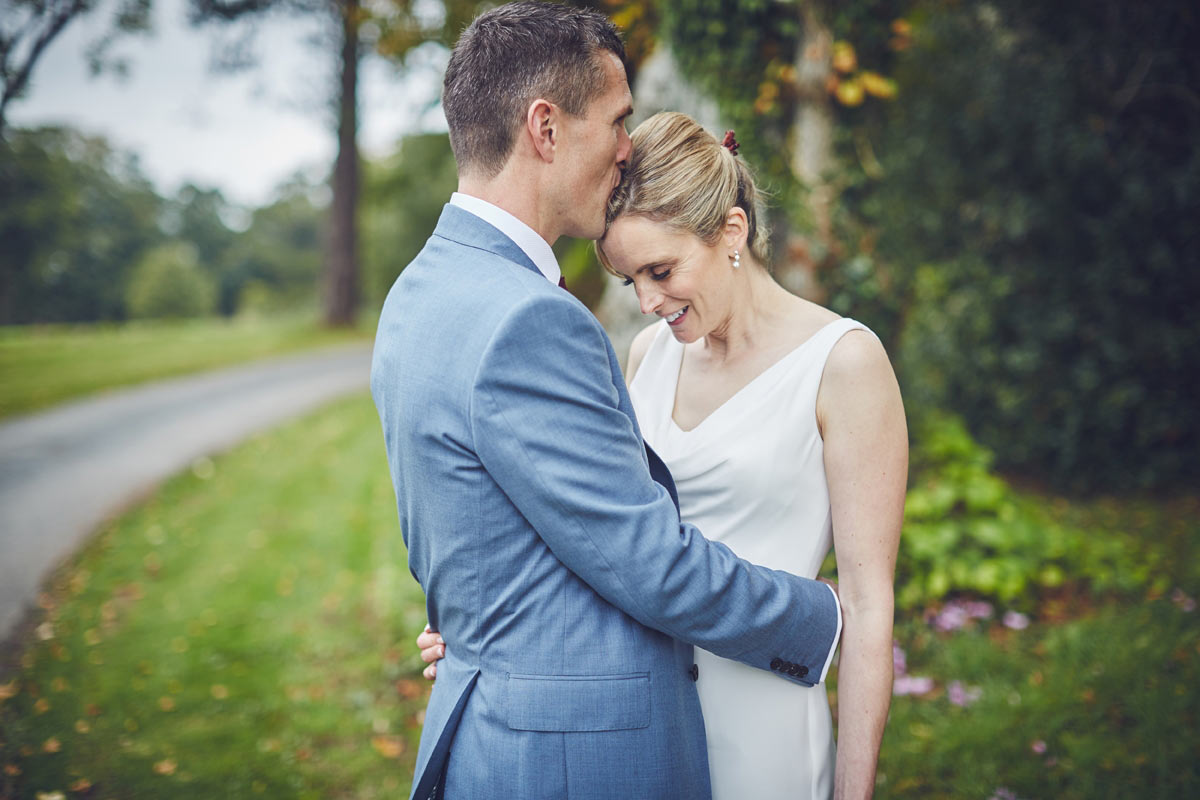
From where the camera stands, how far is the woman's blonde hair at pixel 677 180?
1917mm

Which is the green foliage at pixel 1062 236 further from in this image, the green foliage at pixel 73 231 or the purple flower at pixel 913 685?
the green foliage at pixel 73 231

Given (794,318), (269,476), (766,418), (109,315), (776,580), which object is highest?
(794,318)

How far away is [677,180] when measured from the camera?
1.91m

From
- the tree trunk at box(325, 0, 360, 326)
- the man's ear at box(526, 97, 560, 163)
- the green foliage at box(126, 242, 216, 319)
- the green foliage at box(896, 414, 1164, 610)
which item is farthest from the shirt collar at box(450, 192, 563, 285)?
the green foliage at box(126, 242, 216, 319)

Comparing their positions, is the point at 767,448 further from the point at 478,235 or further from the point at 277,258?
the point at 277,258

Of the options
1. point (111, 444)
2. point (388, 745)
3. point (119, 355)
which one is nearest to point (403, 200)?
point (119, 355)

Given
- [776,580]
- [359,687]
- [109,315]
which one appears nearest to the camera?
[776,580]

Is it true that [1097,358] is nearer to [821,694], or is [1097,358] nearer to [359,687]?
[821,694]

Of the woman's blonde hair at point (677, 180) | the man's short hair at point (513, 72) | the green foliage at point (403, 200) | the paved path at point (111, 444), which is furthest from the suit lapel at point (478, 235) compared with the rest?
the green foliage at point (403, 200)

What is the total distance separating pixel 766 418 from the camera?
1.99m

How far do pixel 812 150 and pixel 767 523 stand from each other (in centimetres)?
281

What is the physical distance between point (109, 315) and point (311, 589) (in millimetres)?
36382

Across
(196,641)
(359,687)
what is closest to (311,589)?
(196,641)

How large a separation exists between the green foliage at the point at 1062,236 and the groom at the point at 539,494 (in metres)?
3.87
